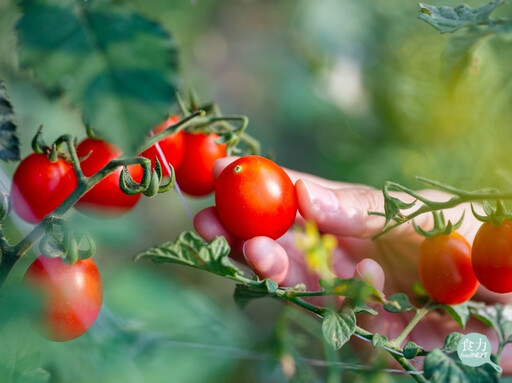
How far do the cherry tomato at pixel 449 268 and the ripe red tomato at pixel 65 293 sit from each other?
35 cm

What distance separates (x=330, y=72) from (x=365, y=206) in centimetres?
132

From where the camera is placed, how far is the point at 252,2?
2.53m

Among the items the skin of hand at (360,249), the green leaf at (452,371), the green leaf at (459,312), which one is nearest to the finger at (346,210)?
the skin of hand at (360,249)

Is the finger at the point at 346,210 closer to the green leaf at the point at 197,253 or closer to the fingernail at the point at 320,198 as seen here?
the fingernail at the point at 320,198

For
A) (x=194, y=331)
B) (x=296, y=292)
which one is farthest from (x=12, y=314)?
(x=194, y=331)

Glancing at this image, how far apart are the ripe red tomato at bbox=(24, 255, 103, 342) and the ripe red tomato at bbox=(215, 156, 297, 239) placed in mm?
151

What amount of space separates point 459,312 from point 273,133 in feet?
5.36

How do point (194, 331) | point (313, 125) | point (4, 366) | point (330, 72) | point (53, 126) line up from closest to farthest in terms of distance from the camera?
point (4, 366) → point (194, 331) → point (53, 126) → point (330, 72) → point (313, 125)

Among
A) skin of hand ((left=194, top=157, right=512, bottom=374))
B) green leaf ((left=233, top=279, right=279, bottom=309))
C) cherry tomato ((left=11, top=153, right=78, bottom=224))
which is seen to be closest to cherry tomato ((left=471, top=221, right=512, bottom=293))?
skin of hand ((left=194, top=157, right=512, bottom=374))

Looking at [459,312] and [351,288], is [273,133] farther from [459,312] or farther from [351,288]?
→ [351,288]

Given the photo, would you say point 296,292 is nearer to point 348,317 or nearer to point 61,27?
point 348,317

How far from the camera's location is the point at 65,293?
0.53m

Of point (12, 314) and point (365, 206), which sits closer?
point (12, 314)

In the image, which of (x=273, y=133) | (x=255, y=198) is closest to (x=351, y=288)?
(x=255, y=198)
